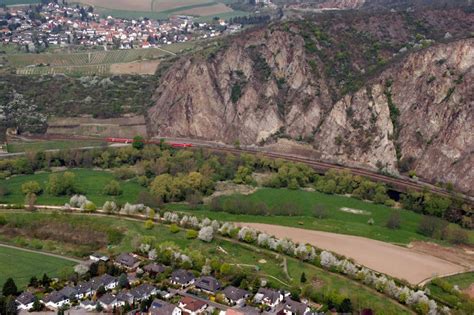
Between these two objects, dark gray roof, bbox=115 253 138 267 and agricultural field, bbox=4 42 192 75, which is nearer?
dark gray roof, bbox=115 253 138 267

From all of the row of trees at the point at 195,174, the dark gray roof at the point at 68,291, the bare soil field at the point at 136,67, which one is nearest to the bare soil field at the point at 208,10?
the bare soil field at the point at 136,67

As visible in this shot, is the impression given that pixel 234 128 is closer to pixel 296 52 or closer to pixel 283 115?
pixel 283 115

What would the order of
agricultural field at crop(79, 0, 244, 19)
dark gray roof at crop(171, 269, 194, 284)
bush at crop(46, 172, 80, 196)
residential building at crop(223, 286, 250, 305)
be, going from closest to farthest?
residential building at crop(223, 286, 250, 305), dark gray roof at crop(171, 269, 194, 284), bush at crop(46, 172, 80, 196), agricultural field at crop(79, 0, 244, 19)

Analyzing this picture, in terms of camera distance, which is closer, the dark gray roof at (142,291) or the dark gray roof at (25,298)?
the dark gray roof at (25,298)

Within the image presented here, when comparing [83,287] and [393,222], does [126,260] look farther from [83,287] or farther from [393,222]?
[393,222]

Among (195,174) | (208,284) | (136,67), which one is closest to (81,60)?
(136,67)

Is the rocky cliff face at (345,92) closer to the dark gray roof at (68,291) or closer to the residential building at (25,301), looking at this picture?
the dark gray roof at (68,291)

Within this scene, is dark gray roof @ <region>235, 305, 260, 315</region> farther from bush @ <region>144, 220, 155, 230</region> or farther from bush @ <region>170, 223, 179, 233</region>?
bush @ <region>144, 220, 155, 230</region>

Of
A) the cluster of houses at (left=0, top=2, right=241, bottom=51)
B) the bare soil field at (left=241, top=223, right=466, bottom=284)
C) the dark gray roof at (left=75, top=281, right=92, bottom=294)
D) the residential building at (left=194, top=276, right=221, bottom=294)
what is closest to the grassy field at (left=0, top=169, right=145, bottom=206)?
the bare soil field at (left=241, top=223, right=466, bottom=284)
